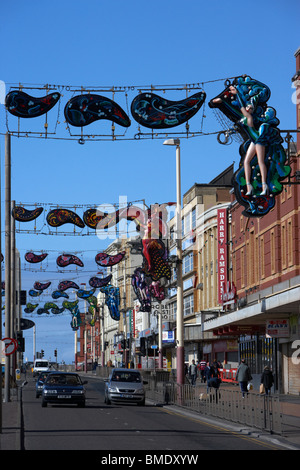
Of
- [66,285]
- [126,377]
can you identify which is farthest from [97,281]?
[126,377]

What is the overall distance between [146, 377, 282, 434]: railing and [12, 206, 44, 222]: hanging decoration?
385 inches

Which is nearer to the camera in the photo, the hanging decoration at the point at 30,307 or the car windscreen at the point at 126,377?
the car windscreen at the point at 126,377

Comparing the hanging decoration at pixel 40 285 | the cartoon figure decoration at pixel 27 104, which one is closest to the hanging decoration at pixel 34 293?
the hanging decoration at pixel 40 285

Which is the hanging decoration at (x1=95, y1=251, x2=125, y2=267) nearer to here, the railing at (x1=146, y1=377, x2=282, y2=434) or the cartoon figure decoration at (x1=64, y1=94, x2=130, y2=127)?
the railing at (x1=146, y1=377, x2=282, y2=434)

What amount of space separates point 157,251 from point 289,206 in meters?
8.56

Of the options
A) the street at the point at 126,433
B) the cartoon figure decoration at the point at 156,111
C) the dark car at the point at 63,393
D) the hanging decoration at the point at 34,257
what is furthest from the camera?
the hanging decoration at the point at 34,257

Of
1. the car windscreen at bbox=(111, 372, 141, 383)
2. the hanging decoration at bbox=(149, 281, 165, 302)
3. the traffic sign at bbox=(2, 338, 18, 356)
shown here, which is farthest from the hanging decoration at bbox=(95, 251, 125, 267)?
the traffic sign at bbox=(2, 338, 18, 356)

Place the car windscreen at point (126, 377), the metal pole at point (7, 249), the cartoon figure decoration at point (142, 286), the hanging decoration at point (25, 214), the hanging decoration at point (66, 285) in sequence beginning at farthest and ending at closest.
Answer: the hanging decoration at point (66, 285), the cartoon figure decoration at point (142, 286), the hanging decoration at point (25, 214), the car windscreen at point (126, 377), the metal pole at point (7, 249)

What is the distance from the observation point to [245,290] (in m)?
55.4

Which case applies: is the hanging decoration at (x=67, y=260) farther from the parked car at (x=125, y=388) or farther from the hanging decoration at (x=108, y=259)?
the parked car at (x=125, y=388)

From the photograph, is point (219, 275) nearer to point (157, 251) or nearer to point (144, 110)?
point (157, 251)

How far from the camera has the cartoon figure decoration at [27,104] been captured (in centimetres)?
2350

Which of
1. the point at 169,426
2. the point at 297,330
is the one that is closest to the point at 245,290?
the point at 297,330

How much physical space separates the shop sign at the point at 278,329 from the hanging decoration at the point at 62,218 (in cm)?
1144
